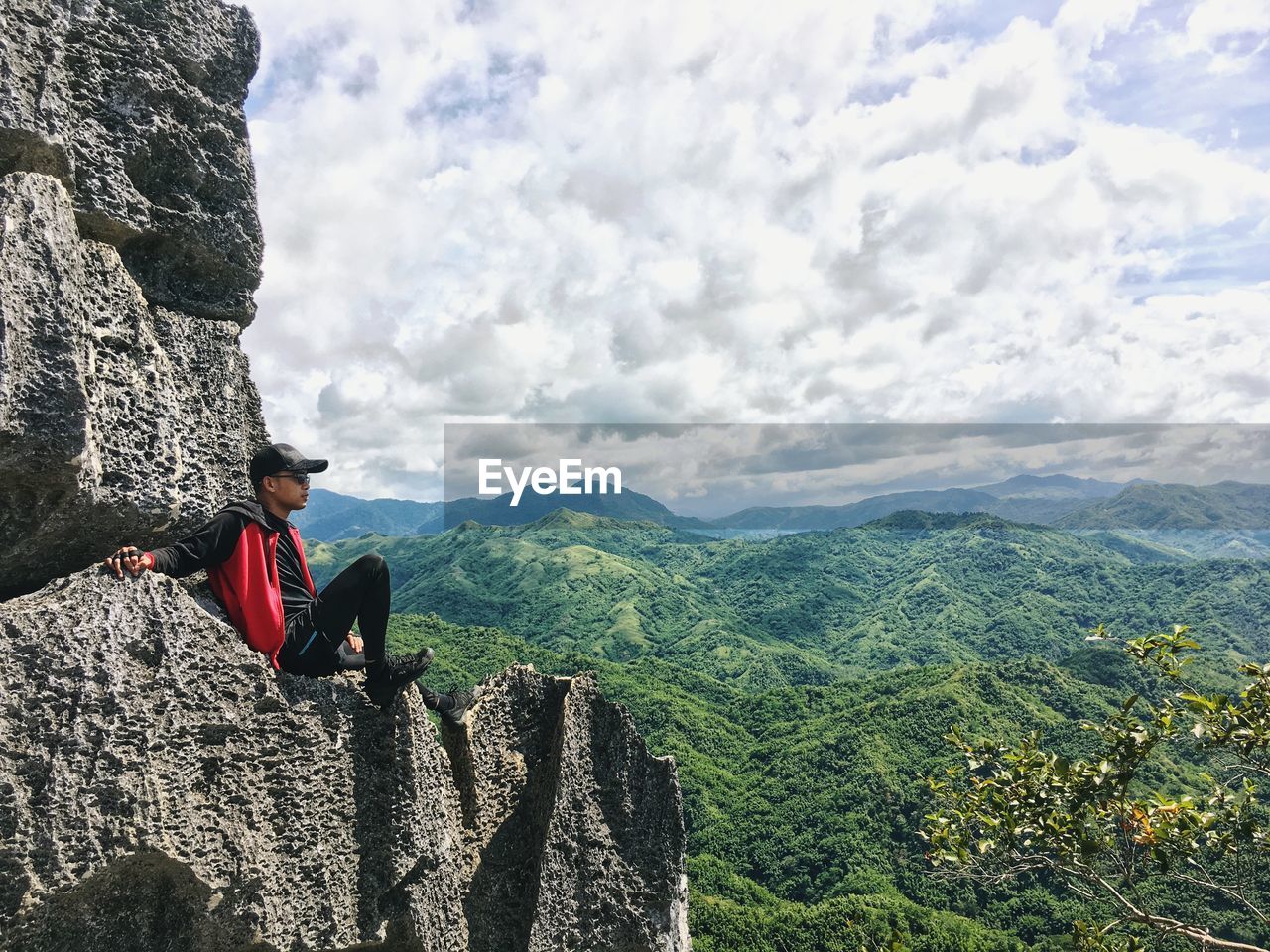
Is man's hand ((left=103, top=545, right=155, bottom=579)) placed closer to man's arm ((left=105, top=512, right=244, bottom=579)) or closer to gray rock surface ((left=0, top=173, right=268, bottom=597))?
man's arm ((left=105, top=512, right=244, bottom=579))

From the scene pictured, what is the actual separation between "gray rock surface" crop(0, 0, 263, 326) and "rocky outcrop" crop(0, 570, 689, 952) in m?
3.08

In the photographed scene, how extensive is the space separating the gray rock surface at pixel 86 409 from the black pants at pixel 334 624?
51.5 inches

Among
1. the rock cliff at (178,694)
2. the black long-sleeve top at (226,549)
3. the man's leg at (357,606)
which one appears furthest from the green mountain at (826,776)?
the black long-sleeve top at (226,549)

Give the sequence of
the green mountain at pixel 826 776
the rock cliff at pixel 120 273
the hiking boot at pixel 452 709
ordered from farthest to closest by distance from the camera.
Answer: the green mountain at pixel 826 776
the hiking boot at pixel 452 709
the rock cliff at pixel 120 273

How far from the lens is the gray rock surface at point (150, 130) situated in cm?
574

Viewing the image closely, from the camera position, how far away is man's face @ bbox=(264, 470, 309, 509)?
6.23m

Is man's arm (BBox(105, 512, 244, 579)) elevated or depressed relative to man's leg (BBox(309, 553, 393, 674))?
elevated

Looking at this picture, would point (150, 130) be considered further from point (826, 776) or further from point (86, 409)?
point (826, 776)

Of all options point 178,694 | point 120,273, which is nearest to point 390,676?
point 178,694

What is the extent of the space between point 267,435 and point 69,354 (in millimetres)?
1999

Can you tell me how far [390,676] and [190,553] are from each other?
73.8 inches

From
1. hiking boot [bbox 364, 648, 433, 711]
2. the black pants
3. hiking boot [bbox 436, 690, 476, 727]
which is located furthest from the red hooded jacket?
hiking boot [bbox 436, 690, 476, 727]

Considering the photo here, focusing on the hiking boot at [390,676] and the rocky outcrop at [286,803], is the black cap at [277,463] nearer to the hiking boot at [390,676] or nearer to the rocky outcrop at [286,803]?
the rocky outcrop at [286,803]

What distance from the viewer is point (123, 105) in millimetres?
6293
